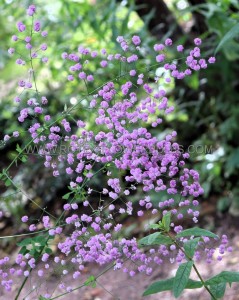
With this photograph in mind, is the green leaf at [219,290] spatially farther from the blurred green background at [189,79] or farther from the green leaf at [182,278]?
the blurred green background at [189,79]

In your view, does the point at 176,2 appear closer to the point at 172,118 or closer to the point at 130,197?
the point at 172,118

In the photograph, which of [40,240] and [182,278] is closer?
[182,278]

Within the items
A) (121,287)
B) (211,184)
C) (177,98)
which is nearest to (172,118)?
(177,98)

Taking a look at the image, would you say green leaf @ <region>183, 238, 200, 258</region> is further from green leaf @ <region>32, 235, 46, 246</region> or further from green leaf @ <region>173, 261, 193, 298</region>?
green leaf @ <region>32, 235, 46, 246</region>

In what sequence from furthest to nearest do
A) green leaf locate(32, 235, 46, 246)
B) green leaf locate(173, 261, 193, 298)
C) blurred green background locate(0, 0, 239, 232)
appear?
blurred green background locate(0, 0, 239, 232)
green leaf locate(32, 235, 46, 246)
green leaf locate(173, 261, 193, 298)

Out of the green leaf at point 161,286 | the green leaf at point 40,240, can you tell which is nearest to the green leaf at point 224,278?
the green leaf at point 161,286

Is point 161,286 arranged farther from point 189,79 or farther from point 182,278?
point 189,79

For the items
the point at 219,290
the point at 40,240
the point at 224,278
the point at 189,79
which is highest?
the point at 40,240

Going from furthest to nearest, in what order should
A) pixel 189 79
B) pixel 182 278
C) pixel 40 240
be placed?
1. pixel 189 79
2. pixel 40 240
3. pixel 182 278

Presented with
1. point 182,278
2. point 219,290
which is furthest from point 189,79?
point 182,278

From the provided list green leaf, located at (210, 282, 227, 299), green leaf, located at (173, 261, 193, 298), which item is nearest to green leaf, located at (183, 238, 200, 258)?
green leaf, located at (173, 261, 193, 298)

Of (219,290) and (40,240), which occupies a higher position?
(40,240)

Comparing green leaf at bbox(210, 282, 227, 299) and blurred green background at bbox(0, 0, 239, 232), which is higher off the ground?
green leaf at bbox(210, 282, 227, 299)
